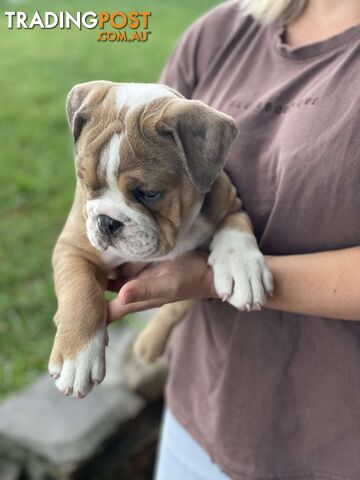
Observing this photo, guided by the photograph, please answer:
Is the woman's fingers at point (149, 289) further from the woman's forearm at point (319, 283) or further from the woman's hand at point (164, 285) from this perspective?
the woman's forearm at point (319, 283)

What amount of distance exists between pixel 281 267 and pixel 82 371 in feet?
1.77

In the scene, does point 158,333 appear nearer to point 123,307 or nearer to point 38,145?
point 123,307

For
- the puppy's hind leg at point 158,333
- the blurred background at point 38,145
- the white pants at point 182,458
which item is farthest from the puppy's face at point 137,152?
the blurred background at point 38,145

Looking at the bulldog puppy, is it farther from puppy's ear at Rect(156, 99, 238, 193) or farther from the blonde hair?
the blonde hair

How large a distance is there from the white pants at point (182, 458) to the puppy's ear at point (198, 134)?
910 millimetres

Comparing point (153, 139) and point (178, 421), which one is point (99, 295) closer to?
point (153, 139)

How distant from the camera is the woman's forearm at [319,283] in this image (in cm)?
159

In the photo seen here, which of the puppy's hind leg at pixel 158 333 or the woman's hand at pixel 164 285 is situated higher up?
the woman's hand at pixel 164 285

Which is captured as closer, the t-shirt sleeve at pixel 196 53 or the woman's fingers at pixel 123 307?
the woman's fingers at pixel 123 307

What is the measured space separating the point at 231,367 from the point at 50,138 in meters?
3.63

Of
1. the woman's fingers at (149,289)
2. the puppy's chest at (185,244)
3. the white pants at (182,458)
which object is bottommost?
the white pants at (182,458)

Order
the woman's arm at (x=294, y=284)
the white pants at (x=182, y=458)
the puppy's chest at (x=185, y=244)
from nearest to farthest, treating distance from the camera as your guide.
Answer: the woman's arm at (x=294, y=284), the puppy's chest at (x=185, y=244), the white pants at (x=182, y=458)

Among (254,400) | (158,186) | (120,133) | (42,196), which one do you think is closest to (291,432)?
(254,400)

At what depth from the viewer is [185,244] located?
5.79ft
